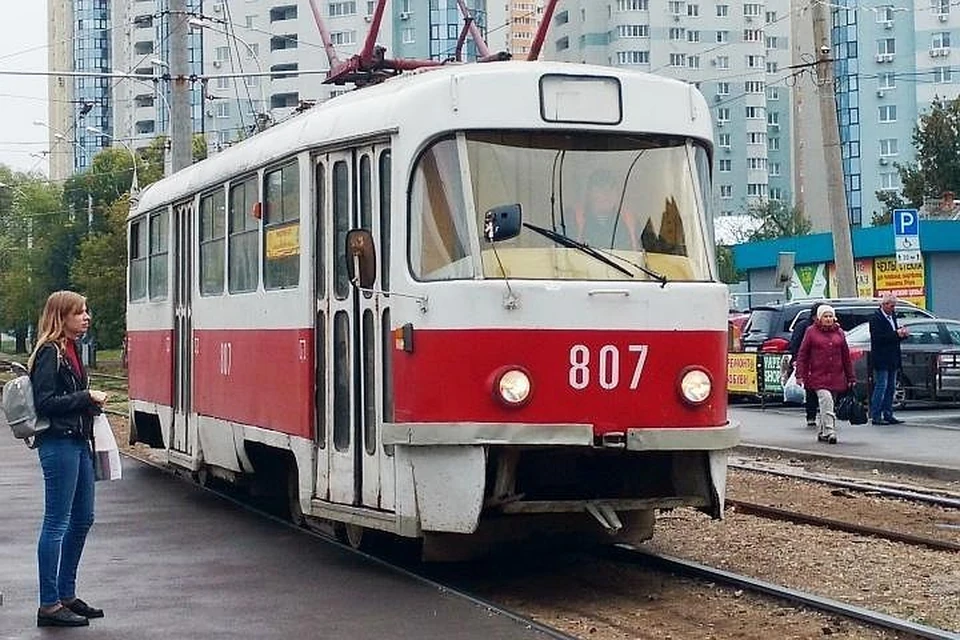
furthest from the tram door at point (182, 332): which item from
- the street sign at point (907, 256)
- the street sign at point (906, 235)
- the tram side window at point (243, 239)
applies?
the street sign at point (906, 235)

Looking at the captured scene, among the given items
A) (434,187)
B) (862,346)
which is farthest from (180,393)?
(862,346)

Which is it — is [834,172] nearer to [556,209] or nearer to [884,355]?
[884,355]

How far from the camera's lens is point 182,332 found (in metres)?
15.8

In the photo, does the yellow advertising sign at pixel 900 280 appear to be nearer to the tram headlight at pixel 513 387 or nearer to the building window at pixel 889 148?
the tram headlight at pixel 513 387

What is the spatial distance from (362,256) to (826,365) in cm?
1118

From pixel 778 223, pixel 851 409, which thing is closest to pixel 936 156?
pixel 778 223

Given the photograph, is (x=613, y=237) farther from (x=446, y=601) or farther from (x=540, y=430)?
(x=446, y=601)

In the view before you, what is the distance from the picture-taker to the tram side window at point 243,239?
12.8 metres

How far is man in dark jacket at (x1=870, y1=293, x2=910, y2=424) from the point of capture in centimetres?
2269

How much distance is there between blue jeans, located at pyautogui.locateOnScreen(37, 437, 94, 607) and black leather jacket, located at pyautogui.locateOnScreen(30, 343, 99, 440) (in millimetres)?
75

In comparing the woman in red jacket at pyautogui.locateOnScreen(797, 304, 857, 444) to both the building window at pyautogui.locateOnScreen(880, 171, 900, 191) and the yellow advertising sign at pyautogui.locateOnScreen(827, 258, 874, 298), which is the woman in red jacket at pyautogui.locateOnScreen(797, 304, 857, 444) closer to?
the yellow advertising sign at pyautogui.locateOnScreen(827, 258, 874, 298)

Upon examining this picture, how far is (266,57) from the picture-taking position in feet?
366

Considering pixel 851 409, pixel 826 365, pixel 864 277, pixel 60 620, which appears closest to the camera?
pixel 60 620

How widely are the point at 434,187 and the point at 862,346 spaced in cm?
1764
